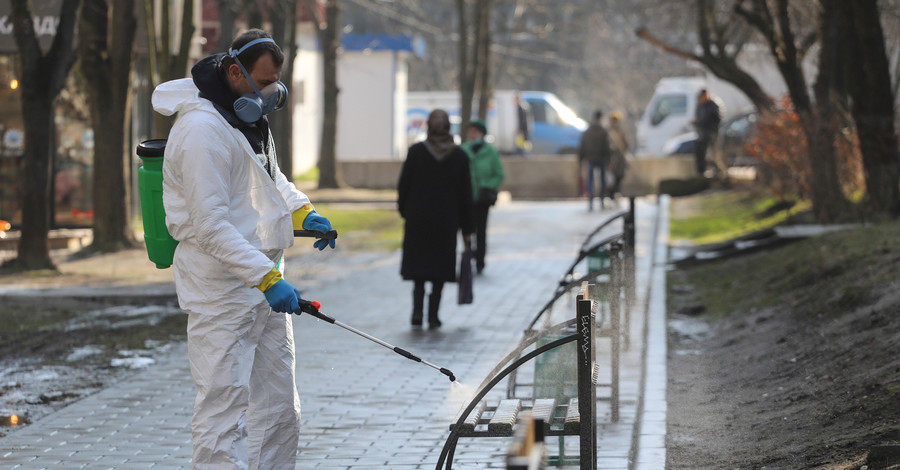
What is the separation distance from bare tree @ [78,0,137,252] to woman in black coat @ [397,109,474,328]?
23.0ft

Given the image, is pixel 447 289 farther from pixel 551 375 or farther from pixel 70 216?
pixel 70 216

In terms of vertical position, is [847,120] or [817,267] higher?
[847,120]

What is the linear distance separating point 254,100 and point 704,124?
2471 cm

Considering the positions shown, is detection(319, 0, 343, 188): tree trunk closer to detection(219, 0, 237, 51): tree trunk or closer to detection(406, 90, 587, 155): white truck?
detection(406, 90, 587, 155): white truck

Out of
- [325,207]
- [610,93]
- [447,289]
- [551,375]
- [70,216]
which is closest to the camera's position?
[551,375]

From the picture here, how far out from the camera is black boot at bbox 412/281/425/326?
10508 mm

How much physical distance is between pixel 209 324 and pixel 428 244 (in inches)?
229

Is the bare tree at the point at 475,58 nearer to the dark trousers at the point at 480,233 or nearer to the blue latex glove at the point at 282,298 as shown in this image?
the dark trousers at the point at 480,233

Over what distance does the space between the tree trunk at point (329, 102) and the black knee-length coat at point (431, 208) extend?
18.9 metres

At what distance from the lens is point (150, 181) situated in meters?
4.82

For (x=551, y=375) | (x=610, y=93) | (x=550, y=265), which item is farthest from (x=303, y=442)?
(x=610, y=93)

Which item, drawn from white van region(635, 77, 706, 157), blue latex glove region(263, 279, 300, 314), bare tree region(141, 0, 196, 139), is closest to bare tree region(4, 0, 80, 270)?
bare tree region(141, 0, 196, 139)

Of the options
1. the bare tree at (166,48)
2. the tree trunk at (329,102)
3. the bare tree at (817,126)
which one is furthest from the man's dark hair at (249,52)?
the tree trunk at (329,102)

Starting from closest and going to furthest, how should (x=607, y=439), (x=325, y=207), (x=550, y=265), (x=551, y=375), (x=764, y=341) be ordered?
1. (x=551, y=375)
2. (x=607, y=439)
3. (x=764, y=341)
4. (x=550, y=265)
5. (x=325, y=207)
